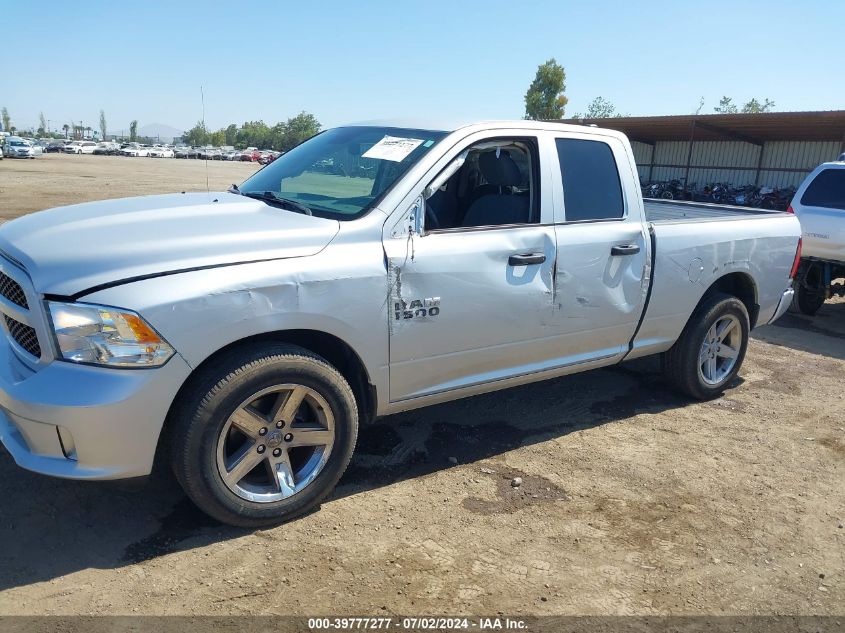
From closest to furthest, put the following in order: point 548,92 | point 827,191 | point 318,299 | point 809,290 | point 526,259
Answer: point 318,299 < point 526,259 < point 827,191 < point 809,290 < point 548,92

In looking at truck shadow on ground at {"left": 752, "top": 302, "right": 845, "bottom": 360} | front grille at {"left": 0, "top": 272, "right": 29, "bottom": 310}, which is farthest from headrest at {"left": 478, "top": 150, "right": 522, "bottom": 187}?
truck shadow on ground at {"left": 752, "top": 302, "right": 845, "bottom": 360}

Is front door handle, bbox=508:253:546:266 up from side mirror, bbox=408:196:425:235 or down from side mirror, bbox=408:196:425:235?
down

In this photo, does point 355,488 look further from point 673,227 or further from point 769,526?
point 673,227

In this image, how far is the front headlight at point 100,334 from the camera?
8.78ft

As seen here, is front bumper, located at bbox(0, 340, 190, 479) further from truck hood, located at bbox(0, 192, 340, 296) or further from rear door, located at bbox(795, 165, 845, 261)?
rear door, located at bbox(795, 165, 845, 261)

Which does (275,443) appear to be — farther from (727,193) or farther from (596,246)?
(727,193)

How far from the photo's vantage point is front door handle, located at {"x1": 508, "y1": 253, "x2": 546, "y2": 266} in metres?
3.73

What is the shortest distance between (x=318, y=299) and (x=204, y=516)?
122cm

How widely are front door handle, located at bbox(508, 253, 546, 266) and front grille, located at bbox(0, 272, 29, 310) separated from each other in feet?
7.71

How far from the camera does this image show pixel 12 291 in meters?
3.02

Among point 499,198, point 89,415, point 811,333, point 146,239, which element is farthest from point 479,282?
point 811,333

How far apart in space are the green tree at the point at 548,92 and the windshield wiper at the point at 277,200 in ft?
195

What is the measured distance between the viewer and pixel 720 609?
9.36 feet

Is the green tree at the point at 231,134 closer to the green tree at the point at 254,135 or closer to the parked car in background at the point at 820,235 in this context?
the green tree at the point at 254,135
